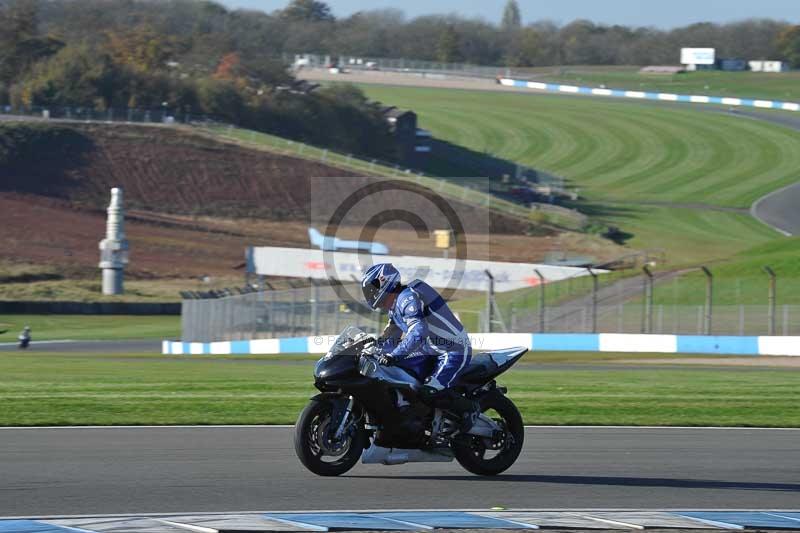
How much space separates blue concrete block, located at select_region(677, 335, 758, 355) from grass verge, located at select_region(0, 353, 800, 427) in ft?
22.4

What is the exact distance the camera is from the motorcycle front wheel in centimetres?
1038

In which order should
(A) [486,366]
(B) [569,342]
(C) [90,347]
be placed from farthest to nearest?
(C) [90,347] < (B) [569,342] < (A) [486,366]

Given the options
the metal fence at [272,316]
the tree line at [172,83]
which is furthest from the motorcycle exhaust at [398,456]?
the tree line at [172,83]

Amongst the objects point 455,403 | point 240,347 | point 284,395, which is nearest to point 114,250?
point 240,347

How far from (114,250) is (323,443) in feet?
162

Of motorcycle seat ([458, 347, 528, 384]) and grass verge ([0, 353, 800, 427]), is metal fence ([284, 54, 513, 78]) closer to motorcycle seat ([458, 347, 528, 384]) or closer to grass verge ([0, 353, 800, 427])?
grass verge ([0, 353, 800, 427])

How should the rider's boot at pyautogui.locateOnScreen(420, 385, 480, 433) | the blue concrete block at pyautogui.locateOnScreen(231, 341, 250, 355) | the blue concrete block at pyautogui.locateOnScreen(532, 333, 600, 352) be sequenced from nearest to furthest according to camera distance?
the rider's boot at pyautogui.locateOnScreen(420, 385, 480, 433) → the blue concrete block at pyautogui.locateOnScreen(532, 333, 600, 352) → the blue concrete block at pyautogui.locateOnScreen(231, 341, 250, 355)

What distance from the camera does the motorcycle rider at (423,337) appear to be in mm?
10492

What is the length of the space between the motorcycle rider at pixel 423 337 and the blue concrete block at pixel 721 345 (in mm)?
→ 24002

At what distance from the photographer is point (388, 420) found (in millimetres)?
10641

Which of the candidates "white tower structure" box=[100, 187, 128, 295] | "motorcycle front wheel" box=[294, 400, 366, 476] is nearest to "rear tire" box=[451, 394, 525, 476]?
"motorcycle front wheel" box=[294, 400, 366, 476]

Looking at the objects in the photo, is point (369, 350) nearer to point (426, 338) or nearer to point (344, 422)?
point (426, 338)

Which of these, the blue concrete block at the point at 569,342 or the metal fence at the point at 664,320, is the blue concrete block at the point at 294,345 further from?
the blue concrete block at the point at 569,342

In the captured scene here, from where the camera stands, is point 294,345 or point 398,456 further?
point 294,345
